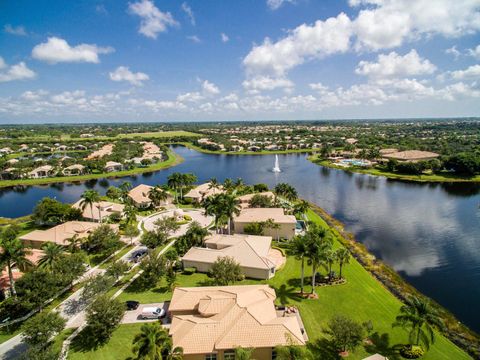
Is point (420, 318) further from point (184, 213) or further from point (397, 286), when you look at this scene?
point (184, 213)

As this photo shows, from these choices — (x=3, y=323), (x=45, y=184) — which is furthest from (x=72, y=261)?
(x=45, y=184)

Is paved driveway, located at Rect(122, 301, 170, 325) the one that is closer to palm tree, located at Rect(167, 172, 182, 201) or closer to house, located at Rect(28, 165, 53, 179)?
palm tree, located at Rect(167, 172, 182, 201)

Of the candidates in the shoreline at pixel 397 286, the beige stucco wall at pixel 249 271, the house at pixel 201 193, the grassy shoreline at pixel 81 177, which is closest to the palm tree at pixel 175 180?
the house at pixel 201 193

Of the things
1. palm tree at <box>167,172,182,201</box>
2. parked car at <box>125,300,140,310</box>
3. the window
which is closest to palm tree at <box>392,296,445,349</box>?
the window

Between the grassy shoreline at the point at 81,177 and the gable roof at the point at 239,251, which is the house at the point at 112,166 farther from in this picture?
the gable roof at the point at 239,251

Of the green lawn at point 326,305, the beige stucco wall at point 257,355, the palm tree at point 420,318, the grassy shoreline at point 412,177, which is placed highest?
the palm tree at point 420,318

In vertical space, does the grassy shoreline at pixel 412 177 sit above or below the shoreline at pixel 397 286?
above
